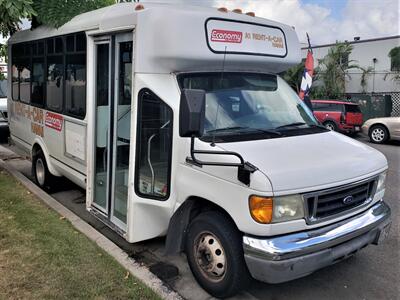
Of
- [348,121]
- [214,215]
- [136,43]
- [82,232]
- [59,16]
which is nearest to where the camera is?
[214,215]

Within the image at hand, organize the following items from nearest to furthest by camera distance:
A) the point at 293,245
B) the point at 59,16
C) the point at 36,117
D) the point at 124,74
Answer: the point at 293,245
the point at 124,74
the point at 59,16
the point at 36,117

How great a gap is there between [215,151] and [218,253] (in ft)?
2.97

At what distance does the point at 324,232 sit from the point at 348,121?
1485cm

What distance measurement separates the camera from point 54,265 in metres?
4.12

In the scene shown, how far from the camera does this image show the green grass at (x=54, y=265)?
12.1ft

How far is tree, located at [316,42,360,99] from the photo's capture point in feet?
85.6

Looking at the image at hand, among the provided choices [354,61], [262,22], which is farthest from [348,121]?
[262,22]

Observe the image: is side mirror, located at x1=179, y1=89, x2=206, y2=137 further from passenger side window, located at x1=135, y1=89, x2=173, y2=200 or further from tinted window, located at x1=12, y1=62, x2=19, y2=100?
tinted window, located at x1=12, y1=62, x2=19, y2=100

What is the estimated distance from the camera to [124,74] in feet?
15.3

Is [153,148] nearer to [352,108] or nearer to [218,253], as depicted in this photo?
[218,253]

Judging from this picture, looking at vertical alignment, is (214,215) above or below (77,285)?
above

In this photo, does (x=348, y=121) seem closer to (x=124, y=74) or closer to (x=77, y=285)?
(x=124, y=74)

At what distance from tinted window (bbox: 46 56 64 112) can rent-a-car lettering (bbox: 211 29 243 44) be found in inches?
110

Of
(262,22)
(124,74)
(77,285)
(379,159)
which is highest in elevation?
(262,22)
